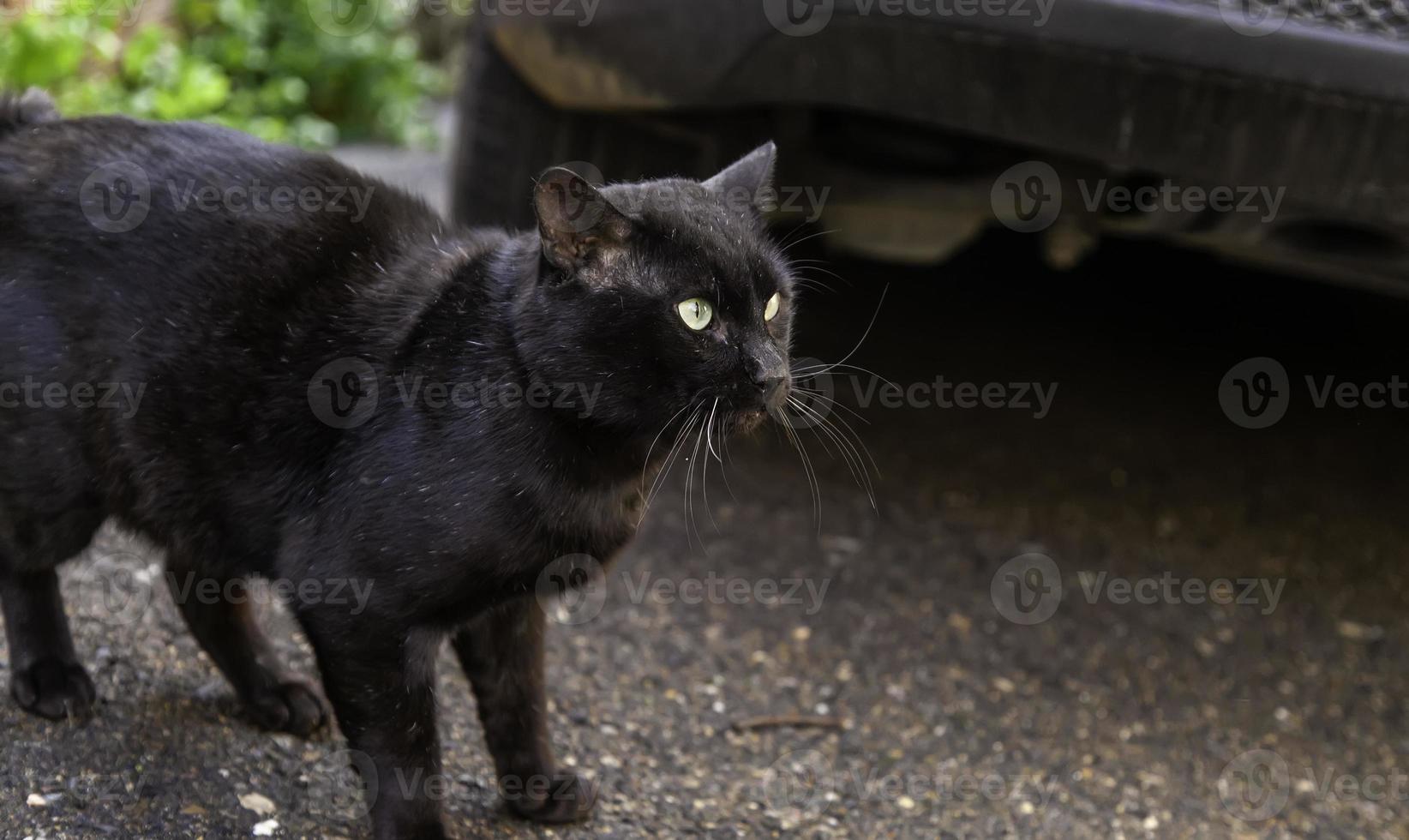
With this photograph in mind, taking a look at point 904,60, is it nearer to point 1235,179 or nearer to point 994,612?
point 1235,179

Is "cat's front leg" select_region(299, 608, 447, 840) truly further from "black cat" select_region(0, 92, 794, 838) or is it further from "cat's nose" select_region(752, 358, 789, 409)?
"cat's nose" select_region(752, 358, 789, 409)

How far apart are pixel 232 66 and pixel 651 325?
382cm

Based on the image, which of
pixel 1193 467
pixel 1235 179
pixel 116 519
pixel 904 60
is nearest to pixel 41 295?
pixel 116 519

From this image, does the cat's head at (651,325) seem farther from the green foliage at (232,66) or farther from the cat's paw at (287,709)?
the green foliage at (232,66)

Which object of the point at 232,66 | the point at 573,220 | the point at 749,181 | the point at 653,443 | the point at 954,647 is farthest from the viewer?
the point at 232,66

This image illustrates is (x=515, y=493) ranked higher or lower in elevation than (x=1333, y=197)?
lower

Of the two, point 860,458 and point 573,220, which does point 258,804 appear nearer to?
point 573,220

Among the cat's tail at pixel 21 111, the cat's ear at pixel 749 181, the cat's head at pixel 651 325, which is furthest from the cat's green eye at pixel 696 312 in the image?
the cat's tail at pixel 21 111

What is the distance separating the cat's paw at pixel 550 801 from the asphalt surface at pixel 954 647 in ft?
0.10

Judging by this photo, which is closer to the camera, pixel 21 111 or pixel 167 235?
pixel 167 235

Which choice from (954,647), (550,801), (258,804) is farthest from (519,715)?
(954,647)

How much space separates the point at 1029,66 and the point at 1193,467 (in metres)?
1.70

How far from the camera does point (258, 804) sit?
2170 mm

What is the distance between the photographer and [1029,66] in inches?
97.7
